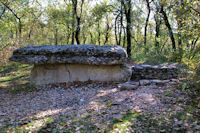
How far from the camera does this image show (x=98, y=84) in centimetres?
726

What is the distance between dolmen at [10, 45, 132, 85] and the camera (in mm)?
7059

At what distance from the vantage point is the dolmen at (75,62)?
23.2ft

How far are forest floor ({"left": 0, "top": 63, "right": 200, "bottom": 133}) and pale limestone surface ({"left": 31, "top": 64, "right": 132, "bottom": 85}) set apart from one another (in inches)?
47.4

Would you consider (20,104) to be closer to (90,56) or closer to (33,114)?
(33,114)

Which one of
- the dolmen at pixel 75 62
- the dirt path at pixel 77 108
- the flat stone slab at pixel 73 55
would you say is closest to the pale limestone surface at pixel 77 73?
the dolmen at pixel 75 62

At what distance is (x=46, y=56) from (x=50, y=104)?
2750 mm

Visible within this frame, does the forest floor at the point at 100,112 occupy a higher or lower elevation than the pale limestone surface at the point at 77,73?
lower

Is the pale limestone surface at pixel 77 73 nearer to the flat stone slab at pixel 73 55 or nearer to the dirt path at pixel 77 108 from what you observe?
the flat stone slab at pixel 73 55

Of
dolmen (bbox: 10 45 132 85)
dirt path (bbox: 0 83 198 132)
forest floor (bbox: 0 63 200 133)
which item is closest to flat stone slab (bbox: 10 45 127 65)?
dolmen (bbox: 10 45 132 85)

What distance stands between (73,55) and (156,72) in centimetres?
414

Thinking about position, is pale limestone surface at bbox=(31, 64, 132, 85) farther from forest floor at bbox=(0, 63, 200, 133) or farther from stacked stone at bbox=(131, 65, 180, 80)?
forest floor at bbox=(0, 63, 200, 133)

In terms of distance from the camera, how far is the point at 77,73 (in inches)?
303

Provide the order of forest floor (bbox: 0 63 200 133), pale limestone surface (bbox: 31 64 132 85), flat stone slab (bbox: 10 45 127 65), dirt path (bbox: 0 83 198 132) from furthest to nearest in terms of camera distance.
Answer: pale limestone surface (bbox: 31 64 132 85), flat stone slab (bbox: 10 45 127 65), dirt path (bbox: 0 83 198 132), forest floor (bbox: 0 63 200 133)

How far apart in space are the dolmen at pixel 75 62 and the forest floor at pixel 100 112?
50.7 inches
